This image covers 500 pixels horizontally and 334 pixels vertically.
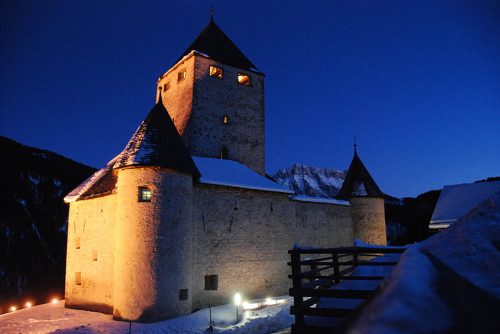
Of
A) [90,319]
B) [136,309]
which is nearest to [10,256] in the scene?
[90,319]

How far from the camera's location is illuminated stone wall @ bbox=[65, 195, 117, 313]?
12.9 meters

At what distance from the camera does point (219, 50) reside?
20.5m

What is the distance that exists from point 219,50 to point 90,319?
15277mm

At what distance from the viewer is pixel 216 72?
1978 centimetres

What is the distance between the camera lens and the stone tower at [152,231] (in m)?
11.1

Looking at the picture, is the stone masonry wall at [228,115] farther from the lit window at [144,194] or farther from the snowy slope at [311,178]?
the snowy slope at [311,178]

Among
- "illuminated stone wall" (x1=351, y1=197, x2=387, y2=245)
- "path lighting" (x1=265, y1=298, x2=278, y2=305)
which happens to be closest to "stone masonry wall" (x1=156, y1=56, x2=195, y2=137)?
"path lighting" (x1=265, y1=298, x2=278, y2=305)

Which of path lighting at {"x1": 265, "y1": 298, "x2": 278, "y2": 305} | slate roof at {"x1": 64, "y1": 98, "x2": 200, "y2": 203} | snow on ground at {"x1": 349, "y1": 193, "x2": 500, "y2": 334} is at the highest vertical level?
slate roof at {"x1": 64, "y1": 98, "x2": 200, "y2": 203}

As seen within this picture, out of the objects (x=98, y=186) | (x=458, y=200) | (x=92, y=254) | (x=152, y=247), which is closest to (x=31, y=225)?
(x=98, y=186)

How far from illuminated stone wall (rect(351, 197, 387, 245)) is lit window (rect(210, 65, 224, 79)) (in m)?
10.4

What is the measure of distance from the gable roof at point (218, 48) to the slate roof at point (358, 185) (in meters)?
8.68

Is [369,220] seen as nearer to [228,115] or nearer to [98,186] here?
[228,115]

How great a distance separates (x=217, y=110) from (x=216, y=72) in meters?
2.43

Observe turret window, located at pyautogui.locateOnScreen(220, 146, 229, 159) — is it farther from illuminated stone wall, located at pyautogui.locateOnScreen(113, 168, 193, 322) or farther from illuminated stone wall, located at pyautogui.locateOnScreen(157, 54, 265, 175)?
illuminated stone wall, located at pyautogui.locateOnScreen(113, 168, 193, 322)
